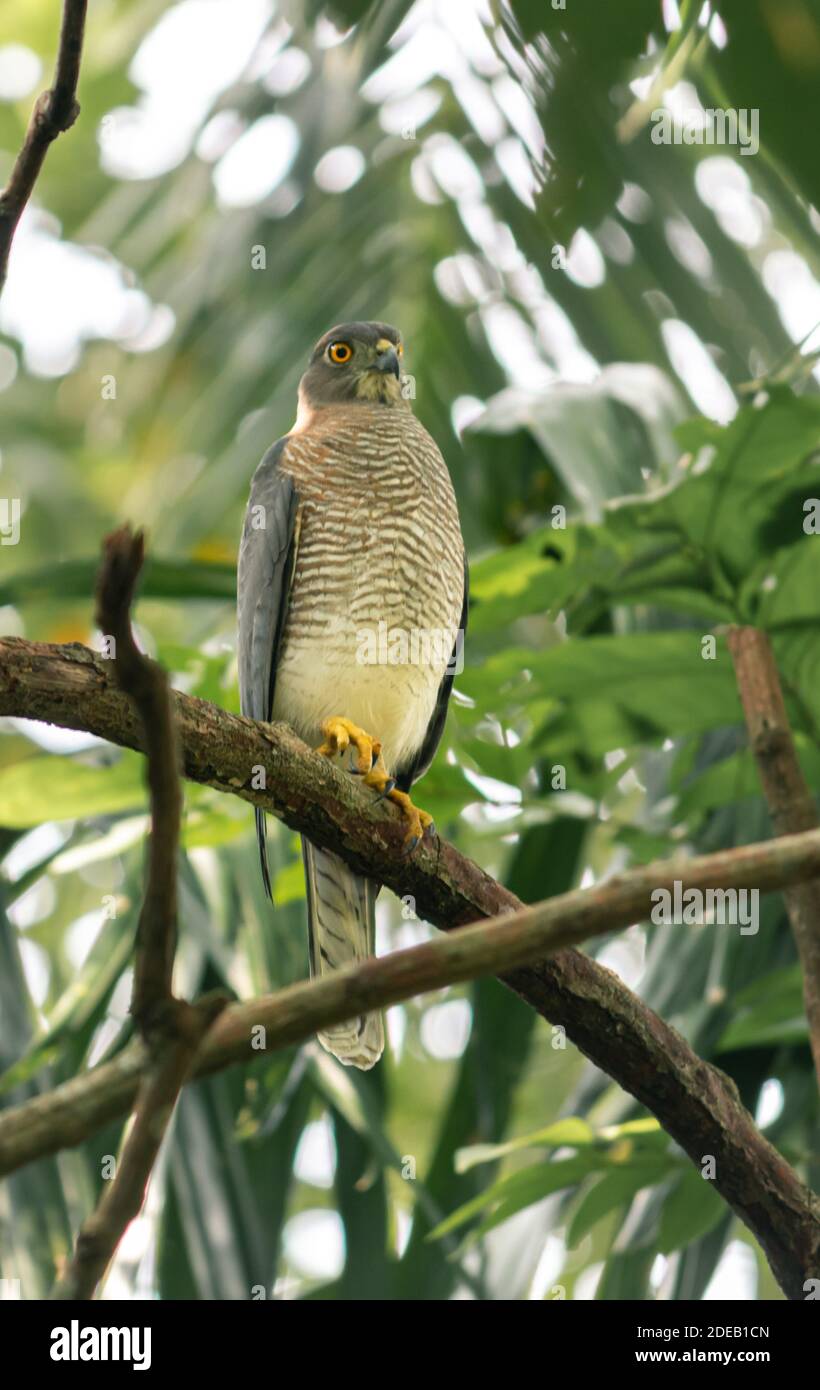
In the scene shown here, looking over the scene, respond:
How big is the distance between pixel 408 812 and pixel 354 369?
91.7 inches

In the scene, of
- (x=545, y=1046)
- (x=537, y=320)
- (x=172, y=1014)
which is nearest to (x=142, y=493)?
(x=537, y=320)

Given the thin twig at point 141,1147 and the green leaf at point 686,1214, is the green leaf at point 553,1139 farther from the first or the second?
the thin twig at point 141,1147

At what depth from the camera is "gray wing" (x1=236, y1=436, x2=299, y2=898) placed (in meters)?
Answer: 4.25

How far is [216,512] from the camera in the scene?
4.99 meters

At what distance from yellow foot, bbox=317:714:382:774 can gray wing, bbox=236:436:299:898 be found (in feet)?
0.75

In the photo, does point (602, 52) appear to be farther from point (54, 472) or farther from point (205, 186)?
point (54, 472)

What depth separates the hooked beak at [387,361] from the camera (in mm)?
4941

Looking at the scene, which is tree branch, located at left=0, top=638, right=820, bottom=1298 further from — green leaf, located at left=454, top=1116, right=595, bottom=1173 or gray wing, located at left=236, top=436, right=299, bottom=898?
gray wing, located at left=236, top=436, right=299, bottom=898

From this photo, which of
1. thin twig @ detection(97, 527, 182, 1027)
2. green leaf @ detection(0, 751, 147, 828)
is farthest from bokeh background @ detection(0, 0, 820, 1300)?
thin twig @ detection(97, 527, 182, 1027)

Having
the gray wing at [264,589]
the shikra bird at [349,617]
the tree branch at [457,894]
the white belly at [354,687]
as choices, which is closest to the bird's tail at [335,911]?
the shikra bird at [349,617]

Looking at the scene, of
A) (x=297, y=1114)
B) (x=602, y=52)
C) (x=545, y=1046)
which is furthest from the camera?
(x=545, y=1046)

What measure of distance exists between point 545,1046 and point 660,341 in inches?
162

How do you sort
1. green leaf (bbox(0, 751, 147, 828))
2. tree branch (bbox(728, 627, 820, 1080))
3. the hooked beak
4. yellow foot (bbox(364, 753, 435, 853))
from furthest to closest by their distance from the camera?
1. the hooked beak
2. green leaf (bbox(0, 751, 147, 828))
3. tree branch (bbox(728, 627, 820, 1080))
4. yellow foot (bbox(364, 753, 435, 853))

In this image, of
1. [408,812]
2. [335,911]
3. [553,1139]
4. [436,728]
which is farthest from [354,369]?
[553,1139]
